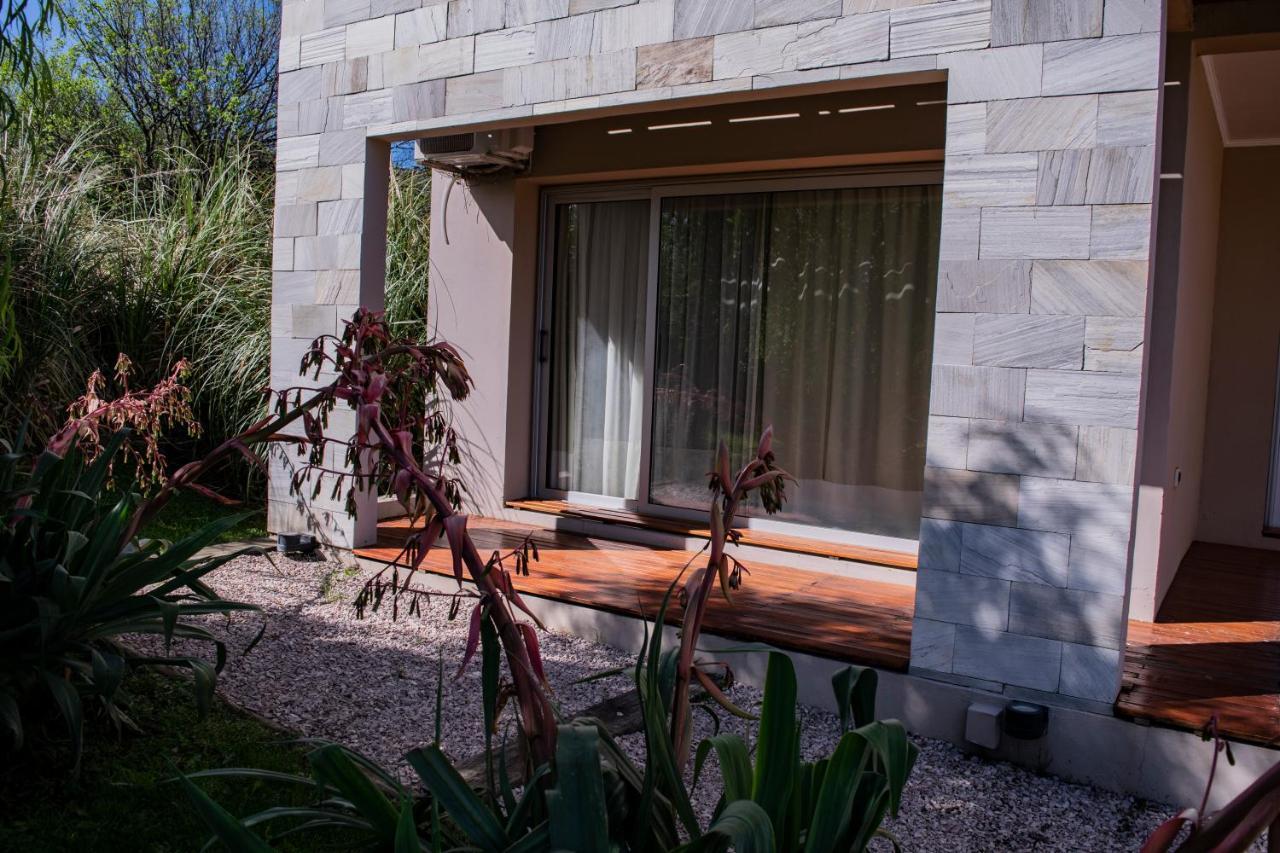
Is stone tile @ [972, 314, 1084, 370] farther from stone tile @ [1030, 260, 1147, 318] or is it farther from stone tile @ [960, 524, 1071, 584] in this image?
stone tile @ [960, 524, 1071, 584]

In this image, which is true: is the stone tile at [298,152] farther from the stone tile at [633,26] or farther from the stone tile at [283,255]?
the stone tile at [633,26]

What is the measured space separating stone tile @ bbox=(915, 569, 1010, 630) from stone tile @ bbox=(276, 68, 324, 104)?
4.30 m

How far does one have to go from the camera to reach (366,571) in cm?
562

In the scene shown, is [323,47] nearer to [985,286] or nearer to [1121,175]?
[985,286]

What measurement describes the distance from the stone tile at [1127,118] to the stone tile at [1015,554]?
133 centimetres

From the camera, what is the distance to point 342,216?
573 cm

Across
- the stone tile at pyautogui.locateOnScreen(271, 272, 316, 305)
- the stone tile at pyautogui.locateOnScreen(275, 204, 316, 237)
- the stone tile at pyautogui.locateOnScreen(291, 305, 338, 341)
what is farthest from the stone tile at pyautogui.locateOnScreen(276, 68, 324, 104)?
the stone tile at pyautogui.locateOnScreen(291, 305, 338, 341)

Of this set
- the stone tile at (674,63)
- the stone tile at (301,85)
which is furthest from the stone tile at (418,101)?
the stone tile at (674,63)

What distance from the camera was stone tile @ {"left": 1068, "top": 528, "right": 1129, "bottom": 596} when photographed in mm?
3402

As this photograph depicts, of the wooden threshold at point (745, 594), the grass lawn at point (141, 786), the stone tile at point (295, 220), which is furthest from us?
the stone tile at point (295, 220)

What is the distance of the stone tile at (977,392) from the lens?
11.8 feet

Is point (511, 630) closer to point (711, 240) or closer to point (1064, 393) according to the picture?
point (1064, 393)

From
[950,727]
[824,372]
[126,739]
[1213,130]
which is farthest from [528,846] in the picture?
[1213,130]

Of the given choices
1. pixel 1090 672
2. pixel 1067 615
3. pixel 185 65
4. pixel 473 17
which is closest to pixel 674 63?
pixel 473 17
